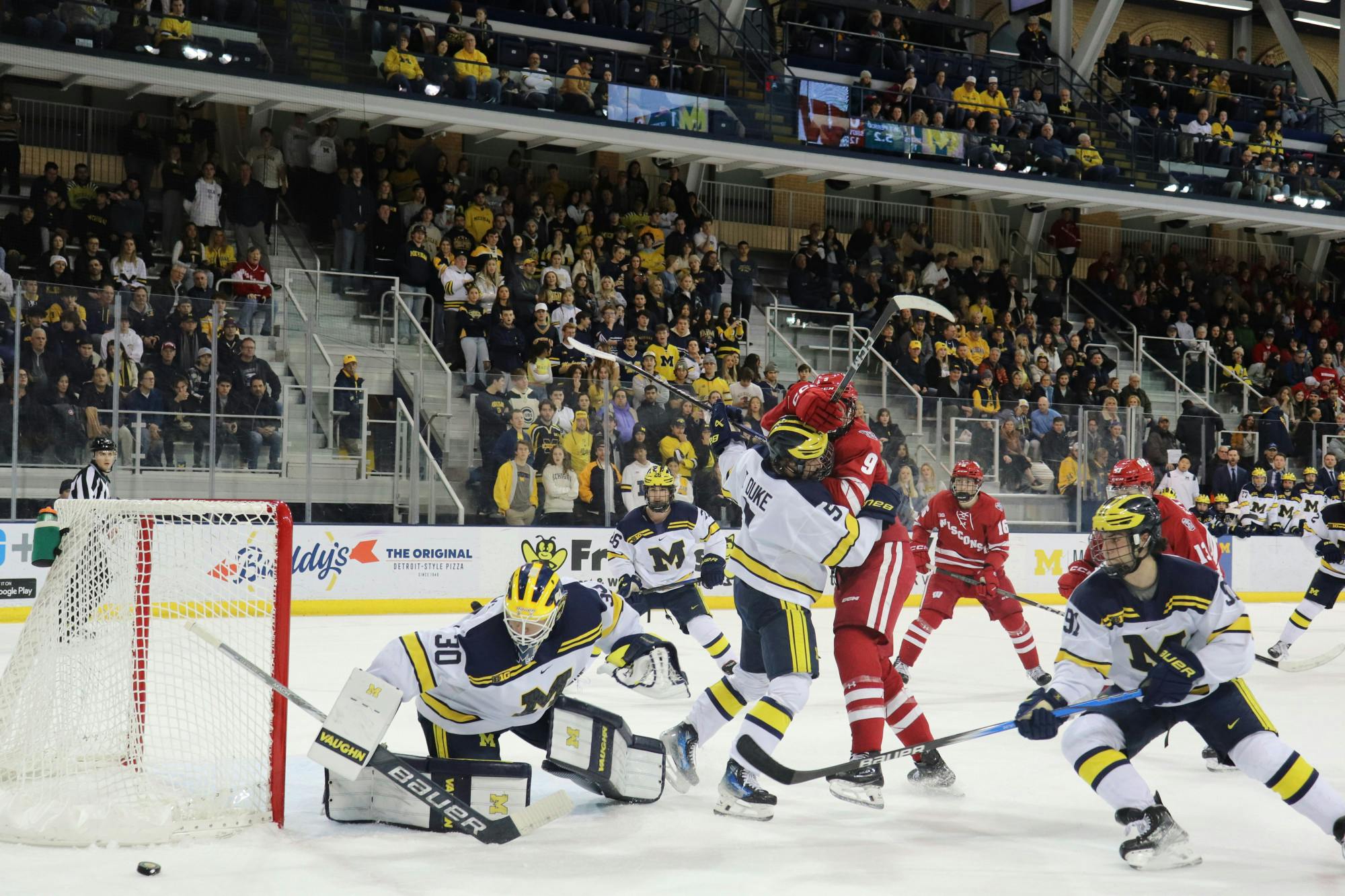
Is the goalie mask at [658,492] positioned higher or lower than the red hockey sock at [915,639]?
higher

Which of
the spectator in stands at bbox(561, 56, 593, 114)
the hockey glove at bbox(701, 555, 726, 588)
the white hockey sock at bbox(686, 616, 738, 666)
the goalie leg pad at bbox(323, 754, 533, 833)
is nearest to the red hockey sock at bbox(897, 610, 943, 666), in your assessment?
the white hockey sock at bbox(686, 616, 738, 666)

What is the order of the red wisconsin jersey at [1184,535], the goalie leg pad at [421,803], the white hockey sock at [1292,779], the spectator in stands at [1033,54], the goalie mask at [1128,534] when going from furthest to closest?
1. the spectator in stands at [1033,54]
2. the red wisconsin jersey at [1184,535]
3. the goalie leg pad at [421,803]
4. the goalie mask at [1128,534]
5. the white hockey sock at [1292,779]

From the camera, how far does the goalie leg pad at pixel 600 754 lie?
4.52m

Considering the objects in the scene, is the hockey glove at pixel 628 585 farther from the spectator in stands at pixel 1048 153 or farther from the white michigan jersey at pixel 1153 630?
the spectator in stands at pixel 1048 153

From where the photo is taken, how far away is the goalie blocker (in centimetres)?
431

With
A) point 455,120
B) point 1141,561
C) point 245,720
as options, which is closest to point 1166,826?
point 1141,561

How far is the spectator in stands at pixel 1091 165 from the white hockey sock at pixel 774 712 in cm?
1420

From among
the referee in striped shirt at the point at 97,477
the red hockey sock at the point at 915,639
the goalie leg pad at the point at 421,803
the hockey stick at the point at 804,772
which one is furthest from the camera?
the referee in striped shirt at the point at 97,477

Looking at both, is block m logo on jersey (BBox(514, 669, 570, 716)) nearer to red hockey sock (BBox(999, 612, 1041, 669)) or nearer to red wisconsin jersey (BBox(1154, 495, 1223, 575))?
red wisconsin jersey (BBox(1154, 495, 1223, 575))

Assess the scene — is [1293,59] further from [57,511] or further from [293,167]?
[57,511]

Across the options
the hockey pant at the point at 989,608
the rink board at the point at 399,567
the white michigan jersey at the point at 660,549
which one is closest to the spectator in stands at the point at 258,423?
the rink board at the point at 399,567

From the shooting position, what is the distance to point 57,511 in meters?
4.66

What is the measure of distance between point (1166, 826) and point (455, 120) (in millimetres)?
11683

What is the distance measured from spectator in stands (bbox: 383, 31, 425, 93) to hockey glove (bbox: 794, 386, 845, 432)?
32.6 feet
